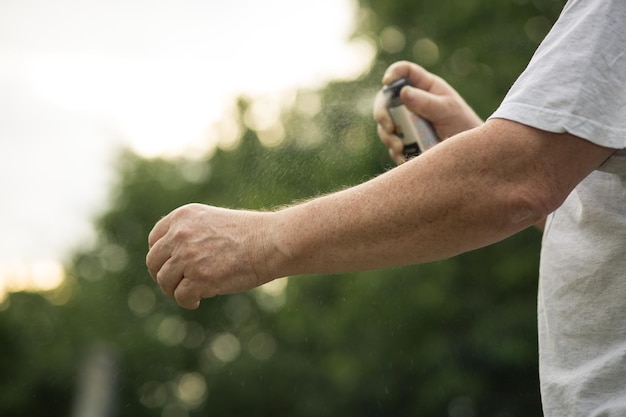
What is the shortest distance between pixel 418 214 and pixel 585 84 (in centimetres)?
44

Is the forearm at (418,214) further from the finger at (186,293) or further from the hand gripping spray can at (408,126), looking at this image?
the hand gripping spray can at (408,126)

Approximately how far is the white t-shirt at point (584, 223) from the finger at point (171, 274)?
0.90m

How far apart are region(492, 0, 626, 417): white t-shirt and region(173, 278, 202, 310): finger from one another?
0.89 metres

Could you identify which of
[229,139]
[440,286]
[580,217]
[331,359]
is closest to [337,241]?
[580,217]

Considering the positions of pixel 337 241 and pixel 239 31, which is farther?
pixel 239 31

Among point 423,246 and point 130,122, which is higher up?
point 423,246

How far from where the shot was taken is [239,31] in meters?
34.4

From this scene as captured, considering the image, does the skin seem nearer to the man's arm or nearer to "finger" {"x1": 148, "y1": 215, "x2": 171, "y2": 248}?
the man's arm

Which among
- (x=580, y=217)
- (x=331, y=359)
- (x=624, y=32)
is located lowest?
(x=331, y=359)

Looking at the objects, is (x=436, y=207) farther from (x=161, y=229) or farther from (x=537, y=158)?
(x=161, y=229)

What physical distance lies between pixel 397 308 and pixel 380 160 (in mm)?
3351

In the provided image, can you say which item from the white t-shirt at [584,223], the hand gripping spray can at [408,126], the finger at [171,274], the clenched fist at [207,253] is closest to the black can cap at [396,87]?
the hand gripping spray can at [408,126]

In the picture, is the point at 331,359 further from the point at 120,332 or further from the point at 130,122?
the point at 130,122

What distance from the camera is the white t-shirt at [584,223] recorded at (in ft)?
5.38
